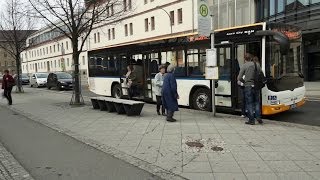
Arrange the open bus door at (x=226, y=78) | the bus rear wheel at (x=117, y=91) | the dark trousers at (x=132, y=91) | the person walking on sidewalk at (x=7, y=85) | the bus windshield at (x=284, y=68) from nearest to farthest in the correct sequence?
the bus windshield at (x=284, y=68) < the open bus door at (x=226, y=78) < the dark trousers at (x=132, y=91) < the bus rear wheel at (x=117, y=91) < the person walking on sidewalk at (x=7, y=85)

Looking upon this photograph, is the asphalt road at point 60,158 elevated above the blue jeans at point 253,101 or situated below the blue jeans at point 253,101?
below

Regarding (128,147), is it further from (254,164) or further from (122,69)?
(122,69)

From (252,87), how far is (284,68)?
166 centimetres

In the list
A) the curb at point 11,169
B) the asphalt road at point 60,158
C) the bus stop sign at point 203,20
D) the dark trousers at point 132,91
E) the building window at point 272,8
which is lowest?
the curb at point 11,169

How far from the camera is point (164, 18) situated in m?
53.2

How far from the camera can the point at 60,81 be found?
3384 centimetres

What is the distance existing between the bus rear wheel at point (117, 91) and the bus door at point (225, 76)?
277 inches

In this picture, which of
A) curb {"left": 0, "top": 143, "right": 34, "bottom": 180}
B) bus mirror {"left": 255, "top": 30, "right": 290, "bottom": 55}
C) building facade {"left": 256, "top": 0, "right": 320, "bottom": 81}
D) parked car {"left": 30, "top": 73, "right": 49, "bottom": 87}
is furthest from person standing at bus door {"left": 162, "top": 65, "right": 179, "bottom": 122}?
parked car {"left": 30, "top": 73, "right": 49, "bottom": 87}

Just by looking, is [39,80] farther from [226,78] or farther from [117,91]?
[226,78]

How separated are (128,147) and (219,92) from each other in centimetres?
529

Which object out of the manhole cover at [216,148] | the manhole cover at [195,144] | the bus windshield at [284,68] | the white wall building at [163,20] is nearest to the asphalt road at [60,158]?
the manhole cover at [195,144]

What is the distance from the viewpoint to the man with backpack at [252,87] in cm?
1046

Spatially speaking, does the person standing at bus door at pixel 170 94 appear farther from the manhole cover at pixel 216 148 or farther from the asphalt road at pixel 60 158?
the manhole cover at pixel 216 148

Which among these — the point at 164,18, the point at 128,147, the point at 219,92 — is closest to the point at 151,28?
the point at 164,18
